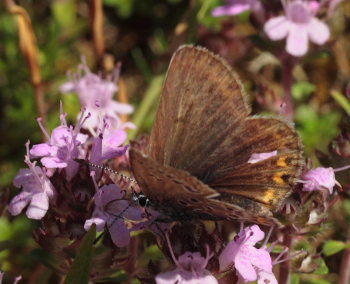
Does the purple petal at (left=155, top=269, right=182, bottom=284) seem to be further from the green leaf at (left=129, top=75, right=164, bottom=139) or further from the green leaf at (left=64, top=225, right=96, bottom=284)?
the green leaf at (left=129, top=75, right=164, bottom=139)

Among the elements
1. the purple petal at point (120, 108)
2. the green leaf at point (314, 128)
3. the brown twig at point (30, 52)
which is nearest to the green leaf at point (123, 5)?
the brown twig at point (30, 52)

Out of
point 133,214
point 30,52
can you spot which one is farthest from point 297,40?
point 133,214

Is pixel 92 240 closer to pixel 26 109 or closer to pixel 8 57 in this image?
pixel 26 109

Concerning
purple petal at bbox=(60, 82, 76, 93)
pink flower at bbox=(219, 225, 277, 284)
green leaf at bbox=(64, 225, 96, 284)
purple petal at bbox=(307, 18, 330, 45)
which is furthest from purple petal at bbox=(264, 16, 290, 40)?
green leaf at bbox=(64, 225, 96, 284)

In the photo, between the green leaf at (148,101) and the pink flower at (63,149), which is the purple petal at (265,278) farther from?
the green leaf at (148,101)


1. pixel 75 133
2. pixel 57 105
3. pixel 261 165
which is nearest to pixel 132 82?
pixel 57 105

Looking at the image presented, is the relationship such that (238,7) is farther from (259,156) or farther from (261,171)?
(261,171)
